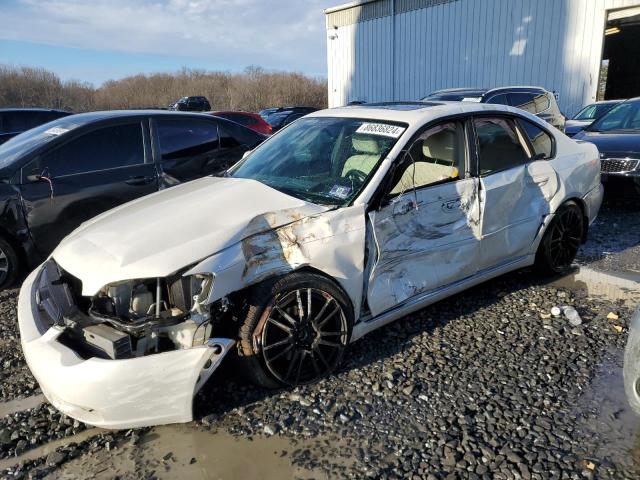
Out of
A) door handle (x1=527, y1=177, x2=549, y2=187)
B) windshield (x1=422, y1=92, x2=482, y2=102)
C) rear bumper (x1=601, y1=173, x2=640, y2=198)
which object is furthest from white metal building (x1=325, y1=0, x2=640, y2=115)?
door handle (x1=527, y1=177, x2=549, y2=187)

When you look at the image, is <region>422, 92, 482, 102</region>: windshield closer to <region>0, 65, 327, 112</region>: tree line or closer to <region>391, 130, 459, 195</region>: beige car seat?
<region>391, 130, 459, 195</region>: beige car seat

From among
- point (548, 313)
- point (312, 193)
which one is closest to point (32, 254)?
point (312, 193)

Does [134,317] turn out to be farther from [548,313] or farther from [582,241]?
[582,241]

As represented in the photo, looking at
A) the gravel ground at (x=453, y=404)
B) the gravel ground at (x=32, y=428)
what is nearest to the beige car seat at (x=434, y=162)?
the gravel ground at (x=453, y=404)

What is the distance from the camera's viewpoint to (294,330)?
282 centimetres

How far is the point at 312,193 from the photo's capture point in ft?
10.3

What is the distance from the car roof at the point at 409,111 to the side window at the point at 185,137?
182cm

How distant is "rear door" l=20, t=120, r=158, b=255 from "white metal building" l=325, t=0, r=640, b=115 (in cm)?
1589

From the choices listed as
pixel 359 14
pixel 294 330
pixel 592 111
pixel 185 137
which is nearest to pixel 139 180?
pixel 185 137

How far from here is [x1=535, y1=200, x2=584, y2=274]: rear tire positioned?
4344 millimetres

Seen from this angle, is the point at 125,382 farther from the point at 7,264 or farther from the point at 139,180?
the point at 139,180

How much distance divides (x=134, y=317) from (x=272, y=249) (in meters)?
0.78

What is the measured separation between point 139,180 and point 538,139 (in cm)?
376

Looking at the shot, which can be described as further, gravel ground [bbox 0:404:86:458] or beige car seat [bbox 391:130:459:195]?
beige car seat [bbox 391:130:459:195]
